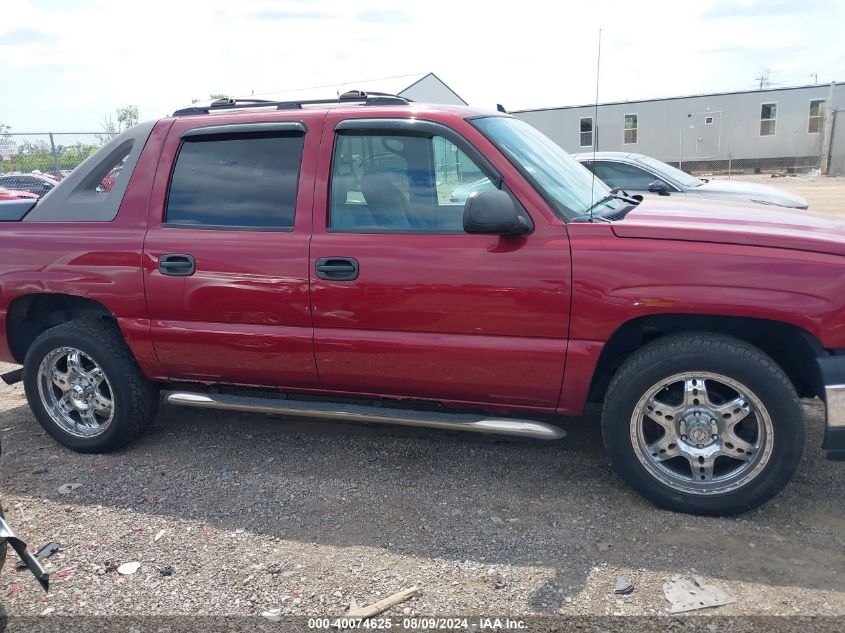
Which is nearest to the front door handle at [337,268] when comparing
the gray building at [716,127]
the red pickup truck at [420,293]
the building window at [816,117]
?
the red pickup truck at [420,293]

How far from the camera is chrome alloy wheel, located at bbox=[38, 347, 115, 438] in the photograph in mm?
4254

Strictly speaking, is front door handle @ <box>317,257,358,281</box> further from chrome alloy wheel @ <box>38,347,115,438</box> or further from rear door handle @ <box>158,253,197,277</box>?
chrome alloy wheel @ <box>38,347,115,438</box>

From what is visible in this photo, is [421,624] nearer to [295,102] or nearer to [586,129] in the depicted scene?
[295,102]

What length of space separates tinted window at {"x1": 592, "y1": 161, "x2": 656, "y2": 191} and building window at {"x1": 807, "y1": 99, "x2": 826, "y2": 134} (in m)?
25.1

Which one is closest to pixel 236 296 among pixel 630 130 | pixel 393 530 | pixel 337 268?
pixel 337 268

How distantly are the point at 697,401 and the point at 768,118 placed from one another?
99.4 feet

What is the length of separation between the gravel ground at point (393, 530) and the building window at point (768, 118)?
28678mm

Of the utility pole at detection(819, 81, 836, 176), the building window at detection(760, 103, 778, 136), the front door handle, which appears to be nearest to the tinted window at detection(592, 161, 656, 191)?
the front door handle

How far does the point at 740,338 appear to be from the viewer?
3373 mm

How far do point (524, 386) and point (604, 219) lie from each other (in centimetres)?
92

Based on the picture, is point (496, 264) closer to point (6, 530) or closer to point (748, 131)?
point (6, 530)

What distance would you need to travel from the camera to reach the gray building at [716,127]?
1129 inches

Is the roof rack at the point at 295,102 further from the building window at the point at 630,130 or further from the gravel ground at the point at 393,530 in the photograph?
the building window at the point at 630,130

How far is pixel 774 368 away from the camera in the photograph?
123 inches
